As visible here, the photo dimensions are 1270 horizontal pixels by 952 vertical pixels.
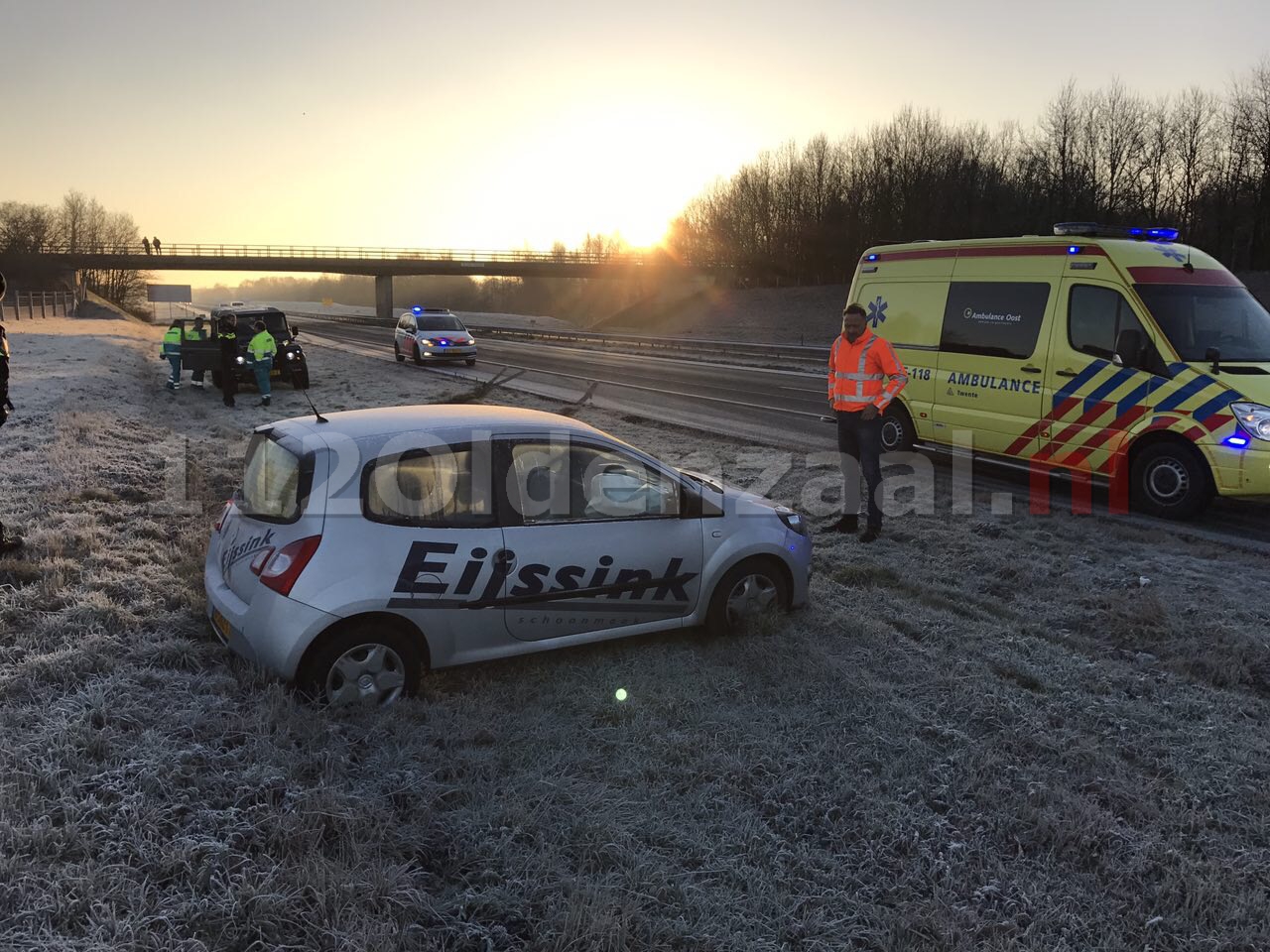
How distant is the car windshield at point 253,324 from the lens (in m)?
18.8

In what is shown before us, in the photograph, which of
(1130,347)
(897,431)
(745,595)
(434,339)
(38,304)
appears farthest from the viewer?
(38,304)

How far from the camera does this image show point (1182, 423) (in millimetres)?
7914

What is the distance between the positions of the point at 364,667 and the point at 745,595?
2.30 meters

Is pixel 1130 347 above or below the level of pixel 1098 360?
above

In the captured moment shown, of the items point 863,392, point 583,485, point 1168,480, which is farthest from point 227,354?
point 1168,480

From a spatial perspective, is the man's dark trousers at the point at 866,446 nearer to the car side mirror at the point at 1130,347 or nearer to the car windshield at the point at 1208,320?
the car side mirror at the point at 1130,347

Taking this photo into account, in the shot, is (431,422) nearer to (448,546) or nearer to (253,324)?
(448,546)

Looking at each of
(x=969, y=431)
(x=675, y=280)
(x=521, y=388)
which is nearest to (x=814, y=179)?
(x=675, y=280)

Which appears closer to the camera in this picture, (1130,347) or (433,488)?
(433,488)

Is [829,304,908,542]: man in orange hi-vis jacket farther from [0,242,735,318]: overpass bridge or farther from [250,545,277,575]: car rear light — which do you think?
[0,242,735,318]: overpass bridge

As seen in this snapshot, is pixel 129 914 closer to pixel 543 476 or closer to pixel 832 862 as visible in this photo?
pixel 832 862

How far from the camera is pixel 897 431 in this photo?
36.1 feet

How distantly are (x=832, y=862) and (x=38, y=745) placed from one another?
3063mm

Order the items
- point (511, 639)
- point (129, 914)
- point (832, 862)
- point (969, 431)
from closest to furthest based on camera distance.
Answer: point (129, 914), point (832, 862), point (511, 639), point (969, 431)
